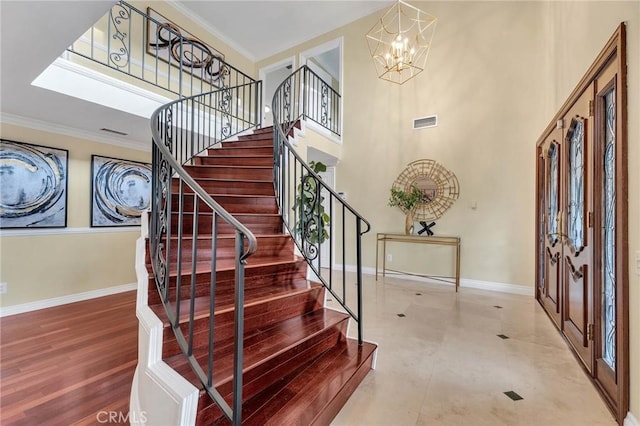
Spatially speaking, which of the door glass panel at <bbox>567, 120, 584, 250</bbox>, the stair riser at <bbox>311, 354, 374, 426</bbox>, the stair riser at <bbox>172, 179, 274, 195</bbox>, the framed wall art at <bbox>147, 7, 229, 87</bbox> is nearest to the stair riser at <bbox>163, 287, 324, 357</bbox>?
the stair riser at <bbox>311, 354, 374, 426</bbox>

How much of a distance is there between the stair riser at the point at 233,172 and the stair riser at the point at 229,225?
0.71 meters

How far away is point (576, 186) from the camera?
8.07 ft

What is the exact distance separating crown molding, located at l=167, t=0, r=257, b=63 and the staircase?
4.42 m

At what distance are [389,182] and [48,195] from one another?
4.99 meters

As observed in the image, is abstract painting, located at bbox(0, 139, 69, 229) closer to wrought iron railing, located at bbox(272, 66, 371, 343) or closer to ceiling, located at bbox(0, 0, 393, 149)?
ceiling, located at bbox(0, 0, 393, 149)

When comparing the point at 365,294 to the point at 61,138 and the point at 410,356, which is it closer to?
the point at 410,356

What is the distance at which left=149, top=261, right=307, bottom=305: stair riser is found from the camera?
6.16ft

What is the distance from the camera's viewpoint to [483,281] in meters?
4.42

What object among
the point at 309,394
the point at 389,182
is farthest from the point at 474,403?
the point at 389,182

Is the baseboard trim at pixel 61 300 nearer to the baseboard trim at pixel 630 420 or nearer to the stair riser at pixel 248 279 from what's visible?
the stair riser at pixel 248 279

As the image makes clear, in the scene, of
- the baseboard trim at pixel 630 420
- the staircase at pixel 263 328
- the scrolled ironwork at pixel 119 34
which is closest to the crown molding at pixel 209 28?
the scrolled ironwork at pixel 119 34

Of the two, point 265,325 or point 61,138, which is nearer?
point 265,325

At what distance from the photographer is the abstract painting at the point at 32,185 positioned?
332 cm

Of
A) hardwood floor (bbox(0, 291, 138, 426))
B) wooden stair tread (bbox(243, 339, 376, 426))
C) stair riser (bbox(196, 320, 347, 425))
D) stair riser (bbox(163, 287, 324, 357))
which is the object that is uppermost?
stair riser (bbox(163, 287, 324, 357))
